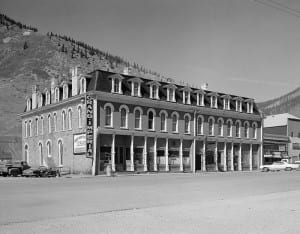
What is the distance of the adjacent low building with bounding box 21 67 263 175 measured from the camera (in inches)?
1718

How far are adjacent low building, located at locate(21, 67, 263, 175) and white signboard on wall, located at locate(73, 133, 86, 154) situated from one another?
98 mm

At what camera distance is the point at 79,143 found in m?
44.2

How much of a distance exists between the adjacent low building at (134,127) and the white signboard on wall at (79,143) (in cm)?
10

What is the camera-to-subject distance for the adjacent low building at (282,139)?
223 ft

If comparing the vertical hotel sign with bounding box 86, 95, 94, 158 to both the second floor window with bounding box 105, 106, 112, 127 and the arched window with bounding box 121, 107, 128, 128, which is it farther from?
the arched window with bounding box 121, 107, 128, 128

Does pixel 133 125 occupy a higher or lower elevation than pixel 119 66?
lower

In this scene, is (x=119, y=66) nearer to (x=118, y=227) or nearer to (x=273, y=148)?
(x=273, y=148)

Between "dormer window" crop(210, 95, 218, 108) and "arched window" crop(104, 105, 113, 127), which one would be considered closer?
"arched window" crop(104, 105, 113, 127)

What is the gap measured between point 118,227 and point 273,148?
6144 centimetres

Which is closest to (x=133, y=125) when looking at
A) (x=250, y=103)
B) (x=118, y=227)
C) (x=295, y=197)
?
(x=250, y=103)

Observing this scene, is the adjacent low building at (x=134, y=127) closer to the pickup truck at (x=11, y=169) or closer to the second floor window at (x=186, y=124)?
the second floor window at (x=186, y=124)

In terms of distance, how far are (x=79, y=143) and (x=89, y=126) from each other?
2.90 metres

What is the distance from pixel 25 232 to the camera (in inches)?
400

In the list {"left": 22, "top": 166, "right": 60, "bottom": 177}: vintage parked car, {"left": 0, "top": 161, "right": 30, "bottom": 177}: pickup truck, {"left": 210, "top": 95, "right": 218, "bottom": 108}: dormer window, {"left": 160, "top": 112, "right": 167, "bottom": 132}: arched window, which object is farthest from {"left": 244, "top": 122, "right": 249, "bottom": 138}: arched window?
{"left": 0, "top": 161, "right": 30, "bottom": 177}: pickup truck
